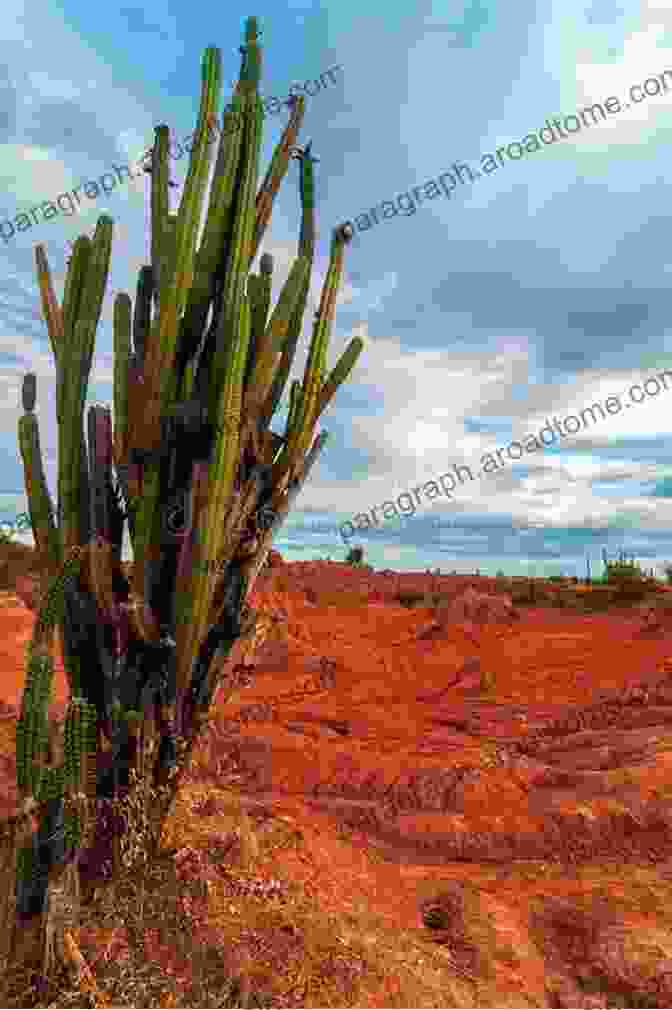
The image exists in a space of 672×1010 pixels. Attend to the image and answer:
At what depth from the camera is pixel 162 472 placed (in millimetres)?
4324

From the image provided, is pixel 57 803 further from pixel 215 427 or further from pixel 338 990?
pixel 215 427

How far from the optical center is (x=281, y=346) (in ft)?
15.2

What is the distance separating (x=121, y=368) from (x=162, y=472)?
0.57 m

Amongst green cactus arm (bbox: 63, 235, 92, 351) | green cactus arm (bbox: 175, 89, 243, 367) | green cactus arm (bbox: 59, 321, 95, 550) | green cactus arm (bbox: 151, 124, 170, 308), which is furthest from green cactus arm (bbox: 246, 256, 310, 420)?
green cactus arm (bbox: 63, 235, 92, 351)

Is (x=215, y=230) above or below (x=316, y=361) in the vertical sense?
above

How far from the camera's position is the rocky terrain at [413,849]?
3934 mm

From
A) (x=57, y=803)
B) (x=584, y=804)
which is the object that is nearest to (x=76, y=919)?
(x=57, y=803)

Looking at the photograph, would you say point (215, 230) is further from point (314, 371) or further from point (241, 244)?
point (314, 371)

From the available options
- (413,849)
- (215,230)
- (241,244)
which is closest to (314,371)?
(241,244)

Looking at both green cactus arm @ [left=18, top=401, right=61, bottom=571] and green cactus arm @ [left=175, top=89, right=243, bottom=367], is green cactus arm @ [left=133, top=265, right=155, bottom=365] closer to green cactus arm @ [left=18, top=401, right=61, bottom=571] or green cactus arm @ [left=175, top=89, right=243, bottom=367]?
green cactus arm @ [left=175, top=89, right=243, bottom=367]

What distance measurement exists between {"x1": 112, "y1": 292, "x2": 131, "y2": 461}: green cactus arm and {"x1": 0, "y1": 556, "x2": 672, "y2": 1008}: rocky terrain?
1.21 metres

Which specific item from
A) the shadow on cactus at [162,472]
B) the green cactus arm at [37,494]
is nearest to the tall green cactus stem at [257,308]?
the shadow on cactus at [162,472]

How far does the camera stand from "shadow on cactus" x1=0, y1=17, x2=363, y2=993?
4090 millimetres

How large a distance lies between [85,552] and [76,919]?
1644 mm
